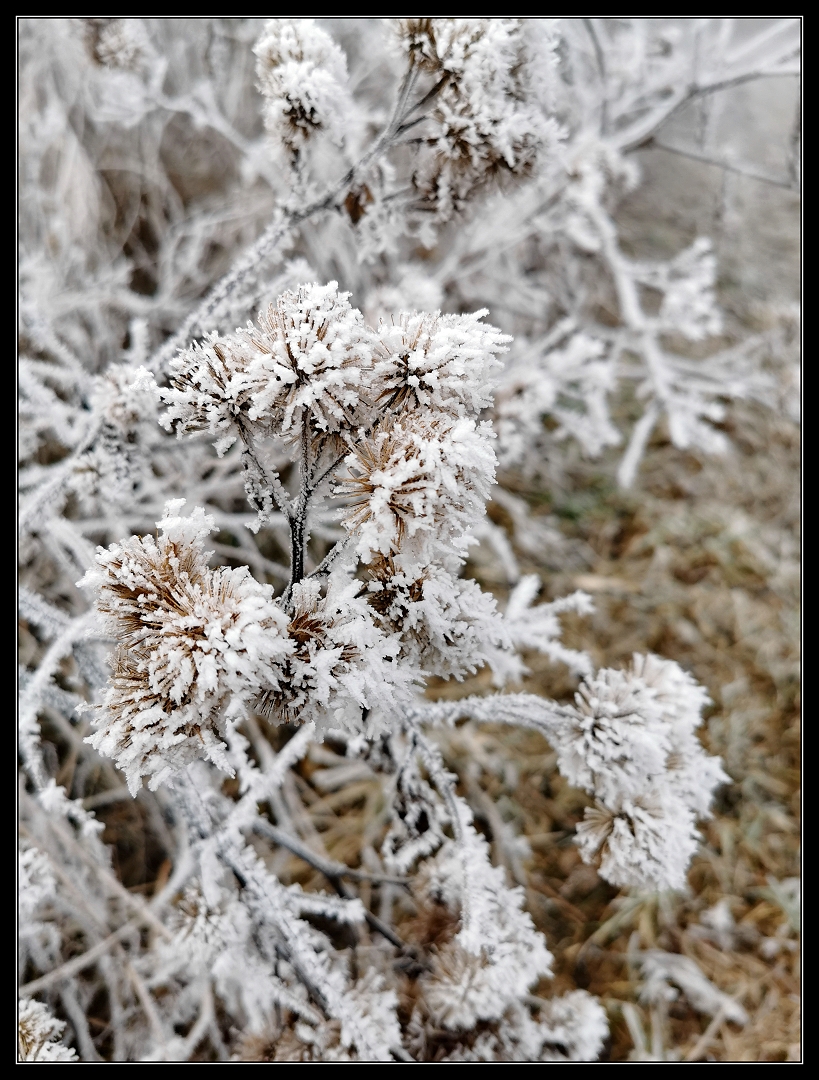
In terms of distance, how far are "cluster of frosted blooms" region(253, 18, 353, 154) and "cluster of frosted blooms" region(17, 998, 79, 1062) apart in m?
1.43

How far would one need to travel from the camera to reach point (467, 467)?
0.58 m

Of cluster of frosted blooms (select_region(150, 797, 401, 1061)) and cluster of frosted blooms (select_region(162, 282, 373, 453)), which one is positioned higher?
cluster of frosted blooms (select_region(162, 282, 373, 453))

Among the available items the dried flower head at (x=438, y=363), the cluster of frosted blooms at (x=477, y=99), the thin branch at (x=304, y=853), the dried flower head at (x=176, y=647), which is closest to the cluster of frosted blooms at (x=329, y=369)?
the dried flower head at (x=438, y=363)

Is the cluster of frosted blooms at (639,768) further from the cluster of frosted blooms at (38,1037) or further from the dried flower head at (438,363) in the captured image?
the cluster of frosted blooms at (38,1037)

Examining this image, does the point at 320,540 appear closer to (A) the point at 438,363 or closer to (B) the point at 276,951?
(B) the point at 276,951

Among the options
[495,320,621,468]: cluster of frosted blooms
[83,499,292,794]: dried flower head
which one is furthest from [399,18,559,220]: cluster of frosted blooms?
[83,499,292,794]: dried flower head

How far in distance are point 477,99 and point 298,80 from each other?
24cm

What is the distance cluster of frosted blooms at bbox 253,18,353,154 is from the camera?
91 centimetres

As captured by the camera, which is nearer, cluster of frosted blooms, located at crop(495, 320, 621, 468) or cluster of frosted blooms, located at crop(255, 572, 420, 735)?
cluster of frosted blooms, located at crop(255, 572, 420, 735)

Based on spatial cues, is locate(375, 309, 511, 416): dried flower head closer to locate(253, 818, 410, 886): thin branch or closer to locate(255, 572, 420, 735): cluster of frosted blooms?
locate(255, 572, 420, 735): cluster of frosted blooms

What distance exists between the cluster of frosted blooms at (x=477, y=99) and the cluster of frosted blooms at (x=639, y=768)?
0.75 meters

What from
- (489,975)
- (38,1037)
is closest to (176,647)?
(489,975)

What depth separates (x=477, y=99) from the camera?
91 centimetres

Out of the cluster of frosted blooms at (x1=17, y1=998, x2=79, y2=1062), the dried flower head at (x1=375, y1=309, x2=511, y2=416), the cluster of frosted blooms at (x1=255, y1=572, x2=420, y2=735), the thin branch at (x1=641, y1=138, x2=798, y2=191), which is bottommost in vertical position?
the cluster of frosted blooms at (x1=17, y1=998, x2=79, y2=1062)
